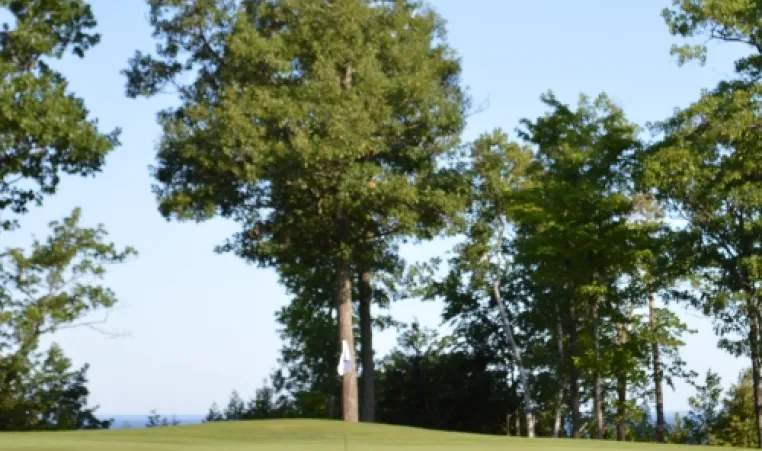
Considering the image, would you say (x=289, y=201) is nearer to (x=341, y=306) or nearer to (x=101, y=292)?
(x=341, y=306)

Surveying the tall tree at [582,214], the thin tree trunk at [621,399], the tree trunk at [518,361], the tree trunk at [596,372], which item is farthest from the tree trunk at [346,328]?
the tree trunk at [518,361]

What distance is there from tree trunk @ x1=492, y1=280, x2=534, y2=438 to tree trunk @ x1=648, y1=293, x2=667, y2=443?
4471 millimetres

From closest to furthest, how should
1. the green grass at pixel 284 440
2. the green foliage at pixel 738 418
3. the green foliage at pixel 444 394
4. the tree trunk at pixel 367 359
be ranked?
1. the green grass at pixel 284 440
2. the tree trunk at pixel 367 359
3. the green foliage at pixel 738 418
4. the green foliage at pixel 444 394

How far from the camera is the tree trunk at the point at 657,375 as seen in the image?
131 ft

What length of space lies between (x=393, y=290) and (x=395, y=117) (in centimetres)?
1013

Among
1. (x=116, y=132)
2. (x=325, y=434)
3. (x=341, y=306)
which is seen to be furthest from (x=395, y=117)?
(x=325, y=434)

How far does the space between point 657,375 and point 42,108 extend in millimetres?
24874

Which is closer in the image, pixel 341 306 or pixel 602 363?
pixel 341 306

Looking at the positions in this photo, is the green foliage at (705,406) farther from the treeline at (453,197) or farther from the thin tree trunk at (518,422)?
the thin tree trunk at (518,422)

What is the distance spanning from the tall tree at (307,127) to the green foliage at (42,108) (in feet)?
11.3

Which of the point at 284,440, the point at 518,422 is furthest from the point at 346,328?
the point at 284,440

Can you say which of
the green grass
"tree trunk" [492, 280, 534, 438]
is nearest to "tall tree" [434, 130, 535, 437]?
"tree trunk" [492, 280, 534, 438]

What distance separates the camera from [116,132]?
97.6 feet

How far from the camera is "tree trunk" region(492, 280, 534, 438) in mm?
42219
